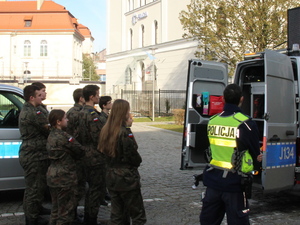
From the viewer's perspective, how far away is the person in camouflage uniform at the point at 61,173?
495 centimetres

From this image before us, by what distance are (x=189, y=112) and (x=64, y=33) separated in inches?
2549

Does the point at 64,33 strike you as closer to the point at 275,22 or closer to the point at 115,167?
the point at 275,22

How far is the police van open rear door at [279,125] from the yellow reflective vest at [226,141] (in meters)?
1.60

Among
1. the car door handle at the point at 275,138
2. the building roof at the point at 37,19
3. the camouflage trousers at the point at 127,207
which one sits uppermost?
the building roof at the point at 37,19

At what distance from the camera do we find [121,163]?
4.44 meters

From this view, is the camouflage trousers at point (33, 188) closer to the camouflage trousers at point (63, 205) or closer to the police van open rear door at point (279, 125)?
the camouflage trousers at point (63, 205)

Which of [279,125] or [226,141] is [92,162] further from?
[279,125]

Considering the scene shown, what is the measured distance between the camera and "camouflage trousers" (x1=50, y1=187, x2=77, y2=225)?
4.95 meters

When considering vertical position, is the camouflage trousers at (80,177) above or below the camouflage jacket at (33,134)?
below

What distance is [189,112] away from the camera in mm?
7148

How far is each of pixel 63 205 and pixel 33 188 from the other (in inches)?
29.1

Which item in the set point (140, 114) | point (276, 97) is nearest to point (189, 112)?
point (276, 97)

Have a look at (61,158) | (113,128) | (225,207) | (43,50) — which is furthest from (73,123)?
(43,50)

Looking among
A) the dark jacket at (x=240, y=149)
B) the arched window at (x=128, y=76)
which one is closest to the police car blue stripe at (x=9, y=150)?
the dark jacket at (x=240, y=149)
